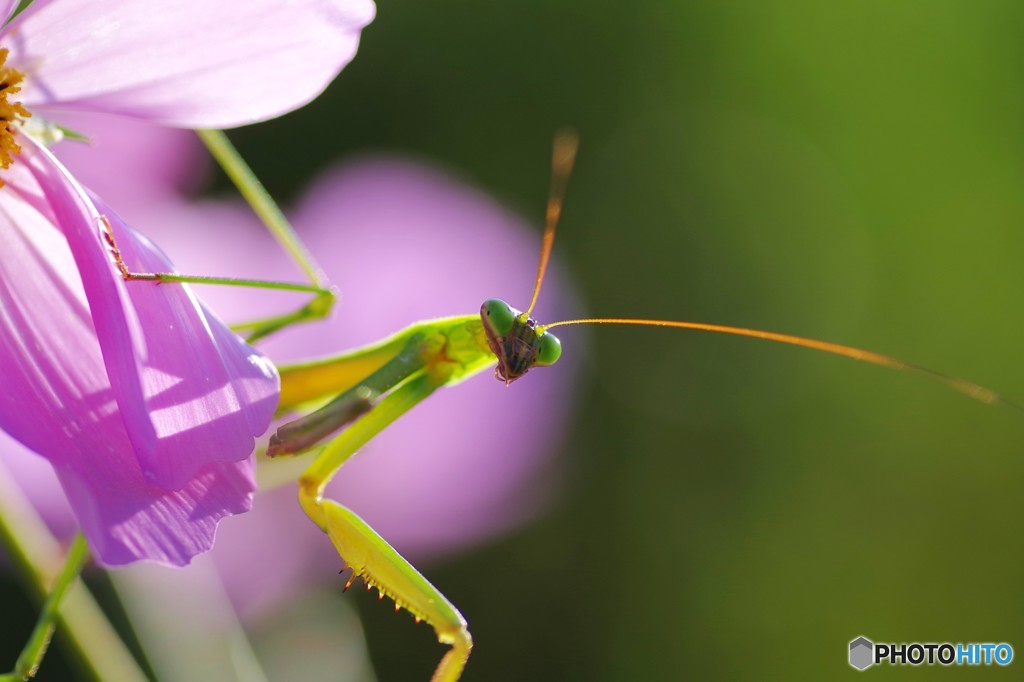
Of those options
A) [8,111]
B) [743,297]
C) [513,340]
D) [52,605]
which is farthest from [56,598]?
[743,297]

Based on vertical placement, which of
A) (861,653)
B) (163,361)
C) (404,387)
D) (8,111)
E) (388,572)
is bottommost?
(861,653)

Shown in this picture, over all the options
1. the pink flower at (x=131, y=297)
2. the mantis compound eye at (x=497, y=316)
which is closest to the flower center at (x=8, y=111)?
the pink flower at (x=131, y=297)

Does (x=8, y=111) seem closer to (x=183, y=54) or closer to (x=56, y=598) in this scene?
(x=183, y=54)

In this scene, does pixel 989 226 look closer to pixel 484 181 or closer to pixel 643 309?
pixel 643 309

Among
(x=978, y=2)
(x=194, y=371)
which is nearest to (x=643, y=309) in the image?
(x=978, y=2)

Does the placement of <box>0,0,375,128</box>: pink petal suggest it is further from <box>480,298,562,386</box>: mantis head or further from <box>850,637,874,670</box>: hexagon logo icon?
<box>850,637,874,670</box>: hexagon logo icon
